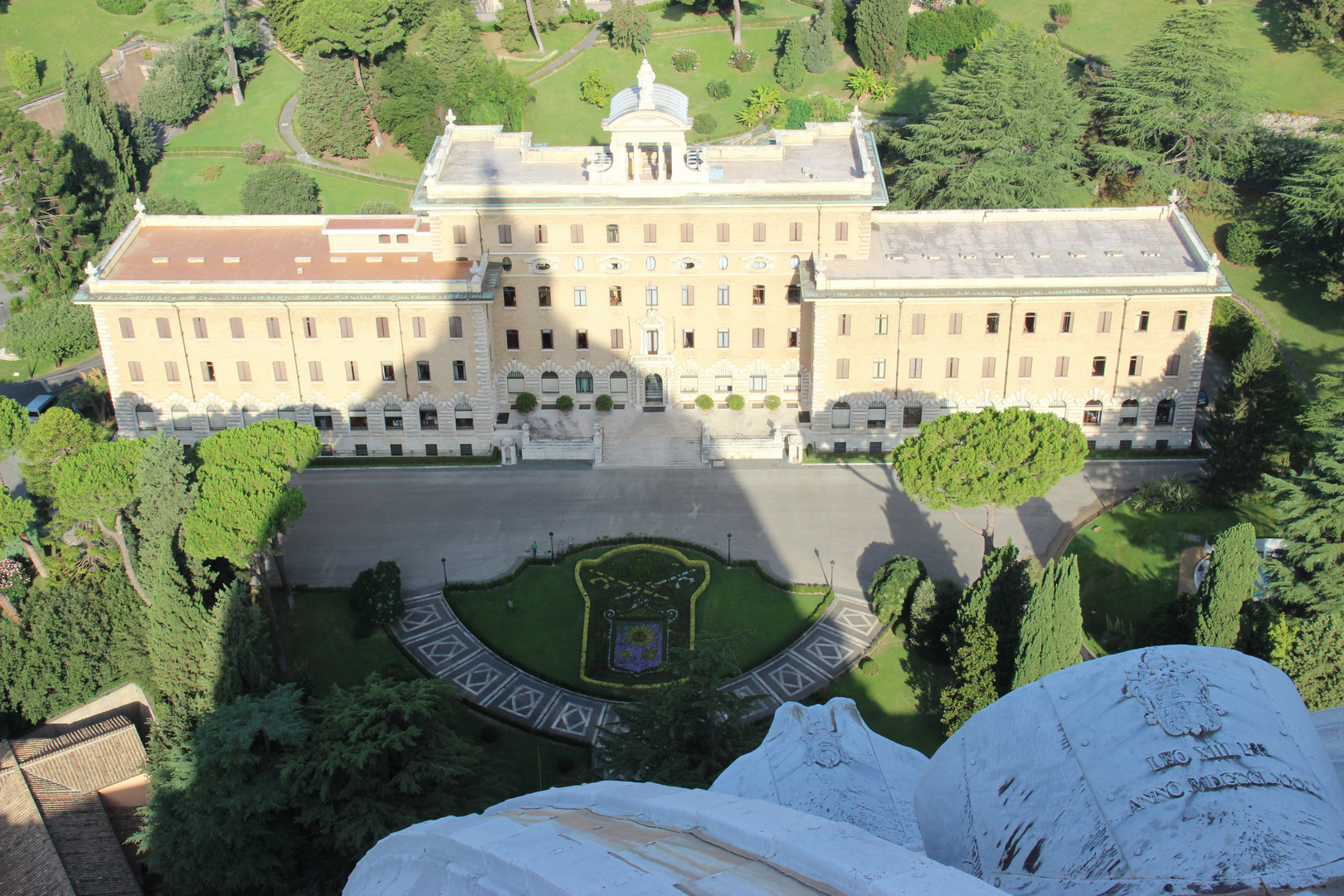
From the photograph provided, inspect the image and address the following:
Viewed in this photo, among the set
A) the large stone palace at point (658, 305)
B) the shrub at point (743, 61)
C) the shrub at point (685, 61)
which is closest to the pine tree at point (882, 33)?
the shrub at point (743, 61)

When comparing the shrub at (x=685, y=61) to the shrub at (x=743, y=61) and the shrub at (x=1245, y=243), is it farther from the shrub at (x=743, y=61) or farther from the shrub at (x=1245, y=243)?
the shrub at (x=1245, y=243)

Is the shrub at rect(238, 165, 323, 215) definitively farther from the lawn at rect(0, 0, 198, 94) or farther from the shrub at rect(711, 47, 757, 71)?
the shrub at rect(711, 47, 757, 71)

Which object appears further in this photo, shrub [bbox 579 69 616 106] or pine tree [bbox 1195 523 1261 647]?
shrub [bbox 579 69 616 106]

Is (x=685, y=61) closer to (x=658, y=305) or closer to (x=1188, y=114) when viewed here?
(x=1188, y=114)

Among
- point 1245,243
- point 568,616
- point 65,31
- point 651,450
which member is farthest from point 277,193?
point 1245,243

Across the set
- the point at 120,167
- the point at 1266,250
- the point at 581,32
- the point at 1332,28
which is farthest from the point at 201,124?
the point at 1332,28

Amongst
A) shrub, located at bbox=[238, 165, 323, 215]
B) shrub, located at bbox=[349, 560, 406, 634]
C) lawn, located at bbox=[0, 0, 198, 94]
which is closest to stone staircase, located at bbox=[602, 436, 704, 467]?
shrub, located at bbox=[349, 560, 406, 634]
